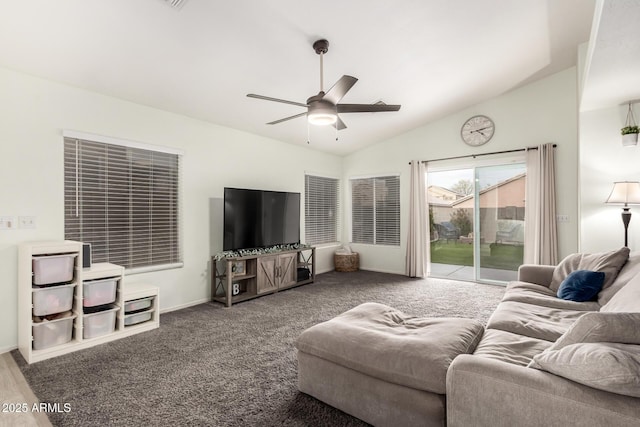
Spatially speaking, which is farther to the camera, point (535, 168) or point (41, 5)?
point (535, 168)

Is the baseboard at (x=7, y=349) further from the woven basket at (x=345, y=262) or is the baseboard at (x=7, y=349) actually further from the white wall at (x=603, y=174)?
the white wall at (x=603, y=174)

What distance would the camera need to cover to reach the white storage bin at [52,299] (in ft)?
9.05

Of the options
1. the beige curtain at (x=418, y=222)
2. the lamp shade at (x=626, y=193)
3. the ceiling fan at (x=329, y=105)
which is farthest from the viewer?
the beige curtain at (x=418, y=222)

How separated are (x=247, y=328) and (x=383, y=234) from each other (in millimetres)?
3905

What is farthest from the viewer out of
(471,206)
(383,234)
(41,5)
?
(383,234)

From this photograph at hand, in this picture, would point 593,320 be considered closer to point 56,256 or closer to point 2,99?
point 56,256

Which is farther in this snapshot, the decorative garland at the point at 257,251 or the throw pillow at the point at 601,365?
the decorative garland at the point at 257,251

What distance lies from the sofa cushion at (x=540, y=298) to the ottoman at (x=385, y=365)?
95 cm

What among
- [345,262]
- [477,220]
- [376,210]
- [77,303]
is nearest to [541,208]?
[477,220]

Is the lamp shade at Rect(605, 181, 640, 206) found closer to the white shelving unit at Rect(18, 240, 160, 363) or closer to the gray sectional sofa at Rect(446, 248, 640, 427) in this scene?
the gray sectional sofa at Rect(446, 248, 640, 427)

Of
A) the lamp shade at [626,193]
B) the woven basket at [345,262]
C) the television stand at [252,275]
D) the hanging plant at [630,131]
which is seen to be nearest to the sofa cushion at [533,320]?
the lamp shade at [626,193]

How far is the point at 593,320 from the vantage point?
134 centimetres

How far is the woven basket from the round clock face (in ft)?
10.1

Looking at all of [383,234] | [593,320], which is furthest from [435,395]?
[383,234]
